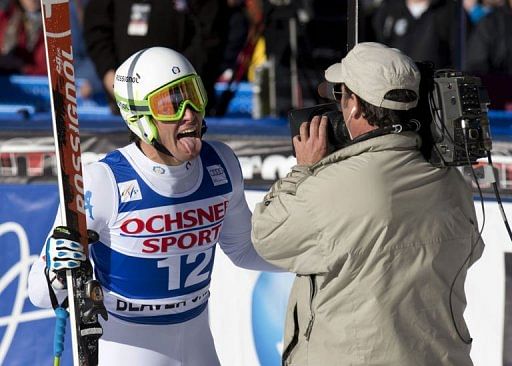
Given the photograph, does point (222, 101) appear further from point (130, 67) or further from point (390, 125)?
point (390, 125)

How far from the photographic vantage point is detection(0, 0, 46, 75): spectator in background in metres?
8.87

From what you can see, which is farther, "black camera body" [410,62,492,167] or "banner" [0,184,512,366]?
"banner" [0,184,512,366]

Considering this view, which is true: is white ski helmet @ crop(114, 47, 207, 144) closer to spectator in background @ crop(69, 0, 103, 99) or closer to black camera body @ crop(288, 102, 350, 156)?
black camera body @ crop(288, 102, 350, 156)

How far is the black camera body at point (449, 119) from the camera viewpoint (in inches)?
120

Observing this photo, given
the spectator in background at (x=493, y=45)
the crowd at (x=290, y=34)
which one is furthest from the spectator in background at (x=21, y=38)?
the spectator in background at (x=493, y=45)

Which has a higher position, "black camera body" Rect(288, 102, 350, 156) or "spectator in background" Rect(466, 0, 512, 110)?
"black camera body" Rect(288, 102, 350, 156)

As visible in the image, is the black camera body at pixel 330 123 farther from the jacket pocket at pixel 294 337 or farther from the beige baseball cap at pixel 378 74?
the jacket pocket at pixel 294 337

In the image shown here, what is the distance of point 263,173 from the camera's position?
198 inches

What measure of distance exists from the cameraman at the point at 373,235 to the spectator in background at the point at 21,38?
20.2 ft

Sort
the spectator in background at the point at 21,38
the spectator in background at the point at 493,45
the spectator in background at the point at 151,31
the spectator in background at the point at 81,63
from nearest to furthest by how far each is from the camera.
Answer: the spectator in background at the point at 151,31, the spectator in background at the point at 493,45, the spectator in background at the point at 81,63, the spectator in background at the point at 21,38

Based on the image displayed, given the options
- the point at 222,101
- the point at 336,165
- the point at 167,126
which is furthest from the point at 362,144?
the point at 222,101

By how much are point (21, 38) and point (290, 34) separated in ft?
9.24

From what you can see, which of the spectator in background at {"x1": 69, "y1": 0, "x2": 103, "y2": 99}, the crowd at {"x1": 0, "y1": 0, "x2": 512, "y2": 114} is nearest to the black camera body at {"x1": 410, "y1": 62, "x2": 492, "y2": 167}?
the crowd at {"x1": 0, "y1": 0, "x2": 512, "y2": 114}

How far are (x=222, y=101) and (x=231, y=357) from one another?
2256mm
